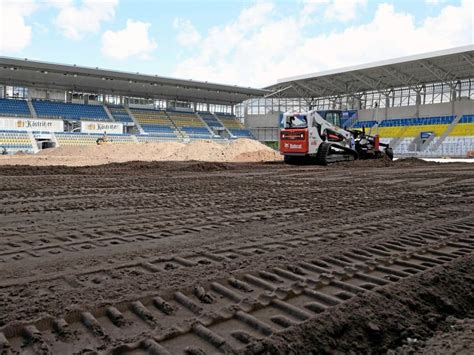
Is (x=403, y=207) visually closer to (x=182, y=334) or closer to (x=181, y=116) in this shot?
(x=182, y=334)

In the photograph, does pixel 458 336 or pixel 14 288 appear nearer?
pixel 458 336

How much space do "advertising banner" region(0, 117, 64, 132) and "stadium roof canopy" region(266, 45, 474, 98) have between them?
2658cm

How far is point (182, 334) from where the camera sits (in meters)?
2.66

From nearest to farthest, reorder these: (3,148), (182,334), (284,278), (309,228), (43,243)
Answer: (182,334), (284,278), (43,243), (309,228), (3,148)

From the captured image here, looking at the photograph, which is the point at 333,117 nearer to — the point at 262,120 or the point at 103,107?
the point at 103,107

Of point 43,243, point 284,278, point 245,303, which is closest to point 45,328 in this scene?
point 245,303

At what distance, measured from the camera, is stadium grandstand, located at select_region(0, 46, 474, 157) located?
4172cm

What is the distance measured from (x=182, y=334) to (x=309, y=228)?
11.0 feet

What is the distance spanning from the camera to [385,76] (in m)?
48.2

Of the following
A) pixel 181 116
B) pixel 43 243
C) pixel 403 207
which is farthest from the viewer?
pixel 181 116

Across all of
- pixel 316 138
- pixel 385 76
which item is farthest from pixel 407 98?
pixel 316 138

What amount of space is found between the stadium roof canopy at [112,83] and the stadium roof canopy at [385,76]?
540 cm

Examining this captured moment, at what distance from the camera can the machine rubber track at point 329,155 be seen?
21.8 metres

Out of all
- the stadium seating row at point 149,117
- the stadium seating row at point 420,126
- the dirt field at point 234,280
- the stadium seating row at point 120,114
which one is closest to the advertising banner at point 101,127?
the stadium seating row at point 149,117
